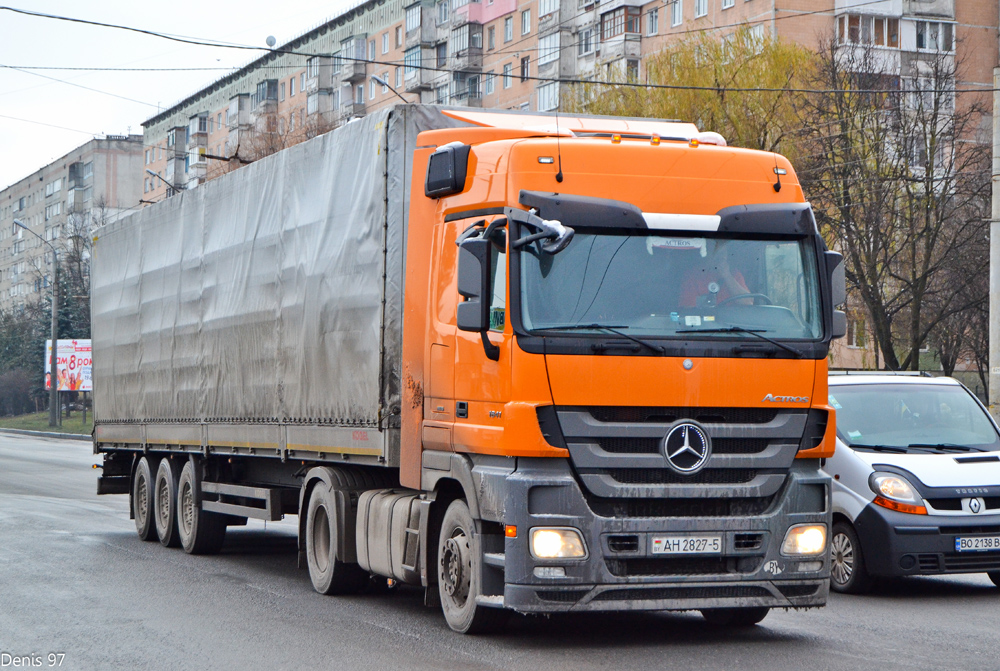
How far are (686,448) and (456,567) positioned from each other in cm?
166

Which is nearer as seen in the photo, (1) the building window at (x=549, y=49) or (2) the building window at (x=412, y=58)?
(1) the building window at (x=549, y=49)

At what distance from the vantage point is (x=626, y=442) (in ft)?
26.9

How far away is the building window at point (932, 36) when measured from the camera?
53188mm

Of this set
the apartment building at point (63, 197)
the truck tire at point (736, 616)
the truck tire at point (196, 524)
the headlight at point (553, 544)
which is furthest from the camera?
the apartment building at point (63, 197)

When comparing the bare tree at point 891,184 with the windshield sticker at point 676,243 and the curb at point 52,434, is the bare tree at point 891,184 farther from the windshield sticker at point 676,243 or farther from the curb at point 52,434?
the curb at point 52,434

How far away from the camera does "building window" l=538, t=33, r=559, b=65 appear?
61.3 m

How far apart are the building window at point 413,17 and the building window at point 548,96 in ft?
43.8

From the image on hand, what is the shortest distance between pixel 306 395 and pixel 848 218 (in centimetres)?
2800

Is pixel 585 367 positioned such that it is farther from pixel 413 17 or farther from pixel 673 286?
pixel 413 17

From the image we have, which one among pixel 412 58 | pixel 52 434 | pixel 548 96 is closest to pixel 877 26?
pixel 548 96

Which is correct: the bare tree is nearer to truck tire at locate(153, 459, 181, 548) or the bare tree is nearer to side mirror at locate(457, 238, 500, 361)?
truck tire at locate(153, 459, 181, 548)

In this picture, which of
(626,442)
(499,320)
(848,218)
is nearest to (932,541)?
(626,442)

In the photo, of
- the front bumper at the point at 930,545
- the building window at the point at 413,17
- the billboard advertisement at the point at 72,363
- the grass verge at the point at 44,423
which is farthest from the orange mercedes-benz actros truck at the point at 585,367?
the building window at the point at 413,17

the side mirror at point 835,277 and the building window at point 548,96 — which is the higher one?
the building window at point 548,96
